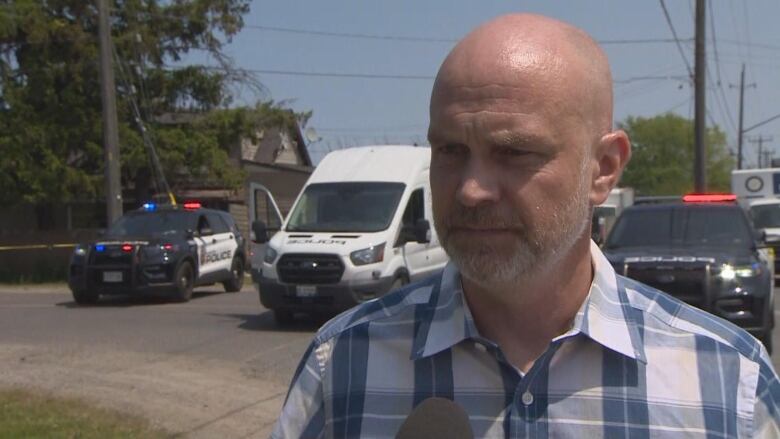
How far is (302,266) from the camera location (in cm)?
1457

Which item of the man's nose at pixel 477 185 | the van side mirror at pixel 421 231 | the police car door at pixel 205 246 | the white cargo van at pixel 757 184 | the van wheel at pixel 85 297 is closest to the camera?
the man's nose at pixel 477 185

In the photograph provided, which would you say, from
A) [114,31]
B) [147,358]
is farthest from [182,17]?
[147,358]

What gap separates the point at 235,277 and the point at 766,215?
1317cm

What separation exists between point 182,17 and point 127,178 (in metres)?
5.46

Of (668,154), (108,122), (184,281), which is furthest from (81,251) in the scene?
(668,154)

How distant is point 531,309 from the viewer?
2.18 metres

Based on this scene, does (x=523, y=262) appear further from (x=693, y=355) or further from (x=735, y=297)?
(x=735, y=297)

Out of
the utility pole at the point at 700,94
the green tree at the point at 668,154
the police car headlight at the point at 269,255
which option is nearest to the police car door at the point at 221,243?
the police car headlight at the point at 269,255

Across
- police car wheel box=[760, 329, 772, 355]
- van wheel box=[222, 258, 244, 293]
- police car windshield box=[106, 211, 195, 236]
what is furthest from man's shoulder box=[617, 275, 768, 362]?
van wheel box=[222, 258, 244, 293]

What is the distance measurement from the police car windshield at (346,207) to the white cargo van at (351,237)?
0.05ft

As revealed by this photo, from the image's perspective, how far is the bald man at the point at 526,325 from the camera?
203cm

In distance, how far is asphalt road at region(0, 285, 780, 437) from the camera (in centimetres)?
915

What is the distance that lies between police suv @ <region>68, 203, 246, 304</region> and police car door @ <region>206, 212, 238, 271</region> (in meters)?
0.02

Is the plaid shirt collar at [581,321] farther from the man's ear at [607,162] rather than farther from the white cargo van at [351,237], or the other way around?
the white cargo van at [351,237]
